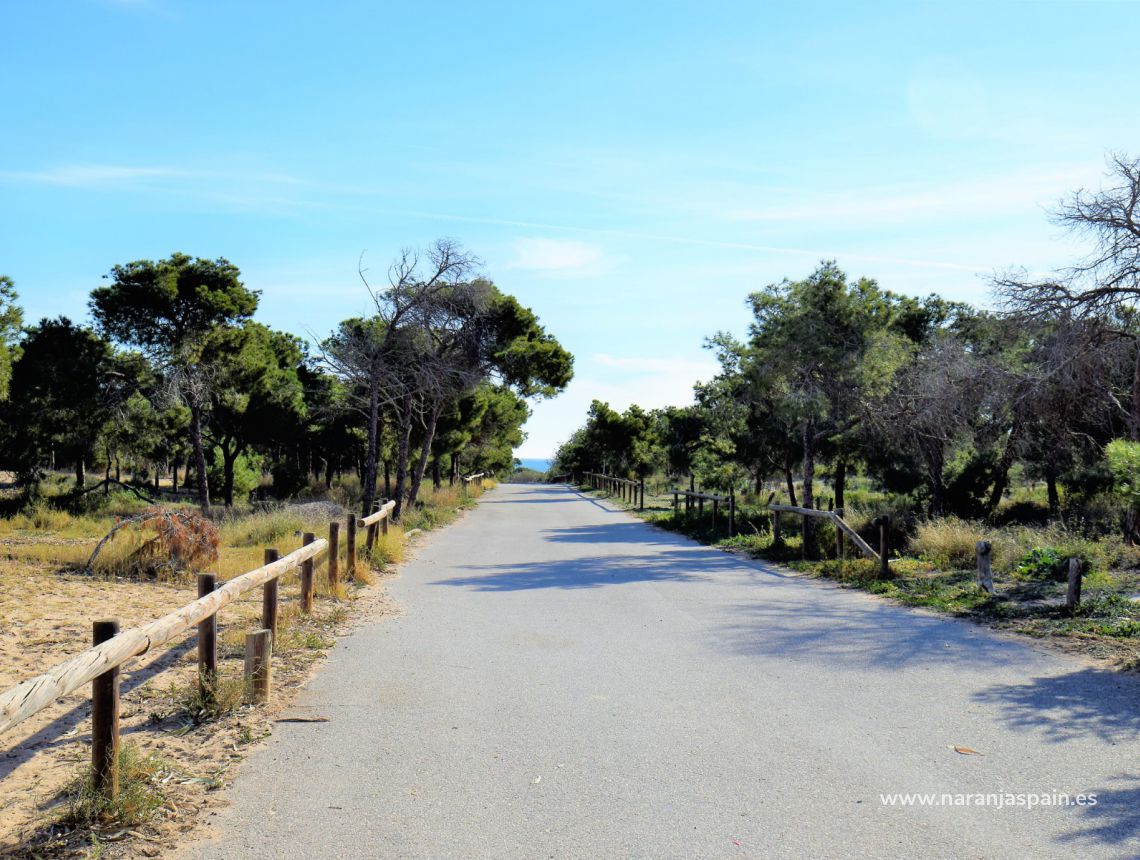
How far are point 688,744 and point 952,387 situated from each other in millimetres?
16286

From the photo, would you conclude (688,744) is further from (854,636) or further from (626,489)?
(626,489)

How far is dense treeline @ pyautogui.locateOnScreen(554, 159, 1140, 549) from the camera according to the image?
1712 cm

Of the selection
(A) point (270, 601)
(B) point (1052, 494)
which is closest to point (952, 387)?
(B) point (1052, 494)

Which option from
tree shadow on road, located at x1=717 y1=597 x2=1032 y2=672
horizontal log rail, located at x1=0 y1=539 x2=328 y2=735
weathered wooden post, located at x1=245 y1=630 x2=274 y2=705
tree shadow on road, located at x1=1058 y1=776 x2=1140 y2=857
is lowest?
tree shadow on road, located at x1=717 y1=597 x2=1032 y2=672

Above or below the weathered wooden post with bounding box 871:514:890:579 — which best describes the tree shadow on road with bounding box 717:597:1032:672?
below

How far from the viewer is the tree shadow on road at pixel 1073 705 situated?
5.86 metres

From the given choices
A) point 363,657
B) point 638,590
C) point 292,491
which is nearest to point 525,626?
point 363,657

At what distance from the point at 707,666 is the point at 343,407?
24288 millimetres

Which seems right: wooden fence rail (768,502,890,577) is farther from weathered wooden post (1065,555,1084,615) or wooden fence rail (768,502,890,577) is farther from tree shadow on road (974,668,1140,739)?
tree shadow on road (974,668,1140,739)

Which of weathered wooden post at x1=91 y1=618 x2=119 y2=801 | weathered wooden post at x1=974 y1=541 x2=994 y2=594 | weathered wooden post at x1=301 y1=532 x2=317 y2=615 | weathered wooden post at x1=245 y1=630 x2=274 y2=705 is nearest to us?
weathered wooden post at x1=91 y1=618 x2=119 y2=801

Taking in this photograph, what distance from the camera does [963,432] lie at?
71.6 feet

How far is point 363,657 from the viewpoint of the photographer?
324 inches

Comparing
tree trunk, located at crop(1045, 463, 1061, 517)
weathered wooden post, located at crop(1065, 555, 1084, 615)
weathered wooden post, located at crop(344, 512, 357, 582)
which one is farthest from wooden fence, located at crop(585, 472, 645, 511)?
weathered wooden post, located at crop(1065, 555, 1084, 615)

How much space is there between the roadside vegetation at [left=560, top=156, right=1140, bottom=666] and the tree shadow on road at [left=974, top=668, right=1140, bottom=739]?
2.82ft
